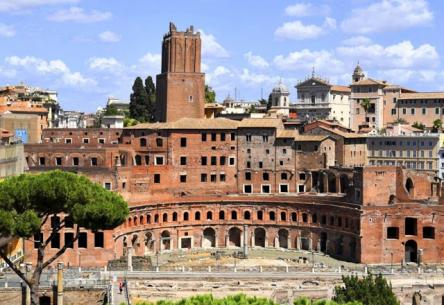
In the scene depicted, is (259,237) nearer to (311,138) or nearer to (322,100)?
(311,138)

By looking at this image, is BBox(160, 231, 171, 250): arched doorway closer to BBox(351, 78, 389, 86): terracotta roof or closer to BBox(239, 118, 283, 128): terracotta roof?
BBox(239, 118, 283, 128): terracotta roof

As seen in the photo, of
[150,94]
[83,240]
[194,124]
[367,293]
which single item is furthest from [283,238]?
[150,94]

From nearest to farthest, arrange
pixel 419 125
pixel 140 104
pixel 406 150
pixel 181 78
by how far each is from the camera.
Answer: pixel 181 78
pixel 406 150
pixel 419 125
pixel 140 104

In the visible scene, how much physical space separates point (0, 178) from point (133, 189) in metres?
13.8

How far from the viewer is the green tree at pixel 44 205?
4025 cm

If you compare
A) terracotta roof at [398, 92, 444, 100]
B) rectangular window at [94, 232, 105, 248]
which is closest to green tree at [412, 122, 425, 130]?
terracotta roof at [398, 92, 444, 100]

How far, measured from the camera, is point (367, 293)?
42.8 m

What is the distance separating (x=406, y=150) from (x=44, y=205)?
52.4 metres

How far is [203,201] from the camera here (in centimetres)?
6981

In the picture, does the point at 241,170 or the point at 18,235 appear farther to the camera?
the point at 241,170

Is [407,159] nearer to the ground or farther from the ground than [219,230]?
farther from the ground

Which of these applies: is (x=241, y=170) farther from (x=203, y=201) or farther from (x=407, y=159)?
(x=407, y=159)

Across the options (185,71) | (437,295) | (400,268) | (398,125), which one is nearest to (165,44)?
(185,71)

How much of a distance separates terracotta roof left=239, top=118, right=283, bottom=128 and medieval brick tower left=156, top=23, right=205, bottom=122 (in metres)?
6.91
